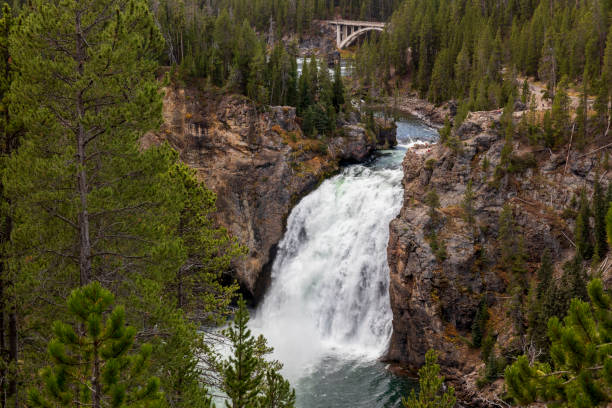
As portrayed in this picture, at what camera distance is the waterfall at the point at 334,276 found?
35.2m

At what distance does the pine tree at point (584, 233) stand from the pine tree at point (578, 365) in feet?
70.6

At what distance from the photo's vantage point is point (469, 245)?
31.3 m

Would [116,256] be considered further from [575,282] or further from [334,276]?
[334,276]

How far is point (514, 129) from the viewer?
110 ft

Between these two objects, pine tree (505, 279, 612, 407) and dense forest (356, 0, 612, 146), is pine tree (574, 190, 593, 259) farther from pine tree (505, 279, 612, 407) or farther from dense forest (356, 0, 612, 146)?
pine tree (505, 279, 612, 407)

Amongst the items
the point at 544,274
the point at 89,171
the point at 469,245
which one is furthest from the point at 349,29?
the point at 89,171

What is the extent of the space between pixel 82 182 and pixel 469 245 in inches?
1004

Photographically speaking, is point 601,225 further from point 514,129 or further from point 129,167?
point 129,167

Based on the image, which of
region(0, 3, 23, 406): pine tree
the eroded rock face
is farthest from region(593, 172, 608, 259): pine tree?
region(0, 3, 23, 406): pine tree

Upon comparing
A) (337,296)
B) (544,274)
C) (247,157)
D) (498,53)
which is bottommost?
(337,296)

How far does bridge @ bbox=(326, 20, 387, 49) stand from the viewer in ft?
392

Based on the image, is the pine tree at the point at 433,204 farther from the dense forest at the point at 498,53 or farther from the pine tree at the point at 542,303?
the dense forest at the point at 498,53

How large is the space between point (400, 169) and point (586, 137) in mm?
16609

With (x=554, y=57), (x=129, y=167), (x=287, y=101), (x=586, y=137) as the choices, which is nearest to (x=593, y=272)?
(x=586, y=137)
